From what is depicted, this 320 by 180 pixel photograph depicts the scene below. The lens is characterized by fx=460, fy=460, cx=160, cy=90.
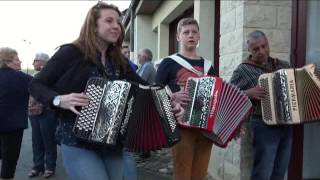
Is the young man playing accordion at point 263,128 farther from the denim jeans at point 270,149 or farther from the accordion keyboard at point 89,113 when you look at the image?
the accordion keyboard at point 89,113

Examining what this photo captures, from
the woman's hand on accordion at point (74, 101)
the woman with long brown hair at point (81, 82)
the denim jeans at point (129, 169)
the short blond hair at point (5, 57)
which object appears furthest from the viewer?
the short blond hair at point (5, 57)

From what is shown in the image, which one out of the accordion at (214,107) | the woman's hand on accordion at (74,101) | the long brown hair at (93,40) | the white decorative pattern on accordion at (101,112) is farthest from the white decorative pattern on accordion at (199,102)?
the woman's hand on accordion at (74,101)

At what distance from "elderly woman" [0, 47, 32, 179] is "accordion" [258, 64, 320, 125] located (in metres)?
3.02

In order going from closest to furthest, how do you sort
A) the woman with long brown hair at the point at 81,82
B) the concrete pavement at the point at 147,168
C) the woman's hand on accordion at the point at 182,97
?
the woman with long brown hair at the point at 81,82
the woman's hand on accordion at the point at 182,97
the concrete pavement at the point at 147,168

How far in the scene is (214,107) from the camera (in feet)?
11.9

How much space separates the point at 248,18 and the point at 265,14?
0.63 feet

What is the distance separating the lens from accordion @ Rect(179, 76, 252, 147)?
3.62 meters

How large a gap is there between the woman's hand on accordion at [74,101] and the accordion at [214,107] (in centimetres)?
110

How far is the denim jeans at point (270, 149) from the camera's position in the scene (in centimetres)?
418

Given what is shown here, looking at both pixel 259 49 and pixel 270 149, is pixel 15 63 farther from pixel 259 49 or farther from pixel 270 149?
pixel 270 149

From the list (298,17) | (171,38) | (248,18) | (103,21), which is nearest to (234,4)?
(248,18)

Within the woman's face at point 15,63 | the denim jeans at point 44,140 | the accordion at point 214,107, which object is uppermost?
the woman's face at point 15,63

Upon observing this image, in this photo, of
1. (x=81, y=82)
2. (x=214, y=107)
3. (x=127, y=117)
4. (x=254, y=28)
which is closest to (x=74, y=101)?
(x=81, y=82)

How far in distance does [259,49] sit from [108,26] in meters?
1.72
